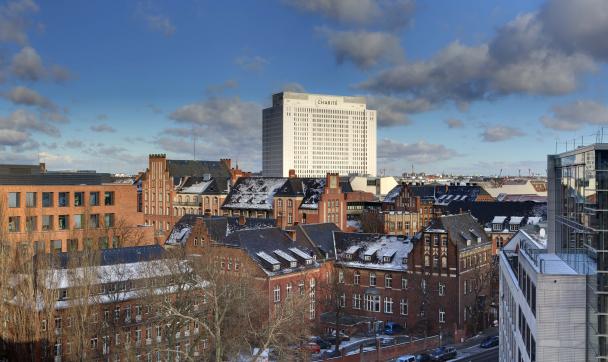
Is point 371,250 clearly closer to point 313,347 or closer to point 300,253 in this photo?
point 300,253

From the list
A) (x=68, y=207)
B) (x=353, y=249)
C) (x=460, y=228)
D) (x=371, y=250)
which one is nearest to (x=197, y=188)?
(x=68, y=207)

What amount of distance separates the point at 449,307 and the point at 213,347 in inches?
1340

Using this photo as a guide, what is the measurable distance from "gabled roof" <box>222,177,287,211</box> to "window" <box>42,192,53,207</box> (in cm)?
4269

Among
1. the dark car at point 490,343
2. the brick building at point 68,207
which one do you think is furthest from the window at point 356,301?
the brick building at point 68,207

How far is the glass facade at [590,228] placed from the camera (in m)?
27.2

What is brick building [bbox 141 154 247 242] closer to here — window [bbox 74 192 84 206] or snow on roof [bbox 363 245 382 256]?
window [bbox 74 192 84 206]

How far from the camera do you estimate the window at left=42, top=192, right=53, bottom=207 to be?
77.8 metres

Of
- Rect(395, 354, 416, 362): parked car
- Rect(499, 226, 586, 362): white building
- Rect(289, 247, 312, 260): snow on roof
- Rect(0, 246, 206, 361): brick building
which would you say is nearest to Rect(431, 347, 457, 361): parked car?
Rect(395, 354, 416, 362): parked car

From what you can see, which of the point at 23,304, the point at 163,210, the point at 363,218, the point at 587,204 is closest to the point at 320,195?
the point at 363,218

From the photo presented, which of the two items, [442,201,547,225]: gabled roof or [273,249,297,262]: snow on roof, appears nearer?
[273,249,297,262]: snow on roof

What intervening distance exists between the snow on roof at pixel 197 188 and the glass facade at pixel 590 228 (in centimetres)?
9706

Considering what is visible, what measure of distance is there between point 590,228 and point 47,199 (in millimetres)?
67241

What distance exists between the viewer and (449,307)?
69812mm

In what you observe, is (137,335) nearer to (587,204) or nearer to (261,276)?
(261,276)
